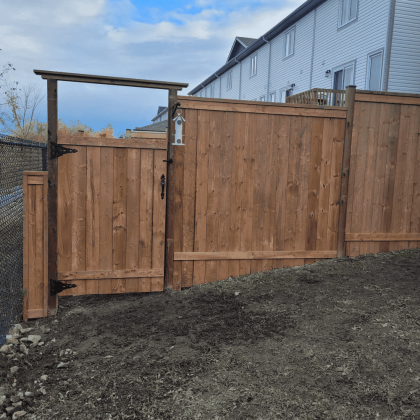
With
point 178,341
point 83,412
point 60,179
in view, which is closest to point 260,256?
point 178,341

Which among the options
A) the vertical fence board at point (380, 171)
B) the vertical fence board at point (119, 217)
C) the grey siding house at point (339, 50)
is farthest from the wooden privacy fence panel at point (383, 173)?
the grey siding house at point (339, 50)

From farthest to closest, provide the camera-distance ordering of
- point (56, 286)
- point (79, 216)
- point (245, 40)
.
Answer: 1. point (245, 40)
2. point (79, 216)
3. point (56, 286)

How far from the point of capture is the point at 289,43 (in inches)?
733

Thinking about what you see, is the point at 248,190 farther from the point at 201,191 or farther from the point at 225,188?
the point at 201,191

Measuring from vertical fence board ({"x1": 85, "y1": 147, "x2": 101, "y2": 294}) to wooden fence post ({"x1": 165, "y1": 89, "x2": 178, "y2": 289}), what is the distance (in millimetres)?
840

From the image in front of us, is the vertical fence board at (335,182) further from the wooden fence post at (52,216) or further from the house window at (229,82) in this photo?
the house window at (229,82)

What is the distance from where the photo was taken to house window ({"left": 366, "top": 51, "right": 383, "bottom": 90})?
12742 mm

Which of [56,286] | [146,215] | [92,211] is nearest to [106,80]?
[92,211]

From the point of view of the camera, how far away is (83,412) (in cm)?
265

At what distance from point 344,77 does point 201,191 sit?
12008 millimetres

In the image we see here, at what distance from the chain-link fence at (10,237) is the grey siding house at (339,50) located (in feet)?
36.7

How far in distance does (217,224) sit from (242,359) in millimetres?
2227

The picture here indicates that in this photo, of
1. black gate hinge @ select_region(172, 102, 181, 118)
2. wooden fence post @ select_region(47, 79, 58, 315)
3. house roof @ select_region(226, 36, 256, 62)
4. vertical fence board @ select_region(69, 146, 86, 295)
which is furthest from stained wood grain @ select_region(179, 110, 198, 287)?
house roof @ select_region(226, 36, 256, 62)

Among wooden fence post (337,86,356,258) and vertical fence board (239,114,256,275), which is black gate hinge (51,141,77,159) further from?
wooden fence post (337,86,356,258)
